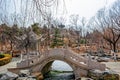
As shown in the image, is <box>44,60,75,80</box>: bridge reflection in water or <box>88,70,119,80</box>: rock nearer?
<box>88,70,119,80</box>: rock

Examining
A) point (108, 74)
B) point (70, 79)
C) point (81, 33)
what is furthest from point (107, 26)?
point (108, 74)

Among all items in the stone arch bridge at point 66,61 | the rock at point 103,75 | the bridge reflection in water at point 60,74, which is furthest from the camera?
the bridge reflection in water at point 60,74

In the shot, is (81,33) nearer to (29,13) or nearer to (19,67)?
(19,67)

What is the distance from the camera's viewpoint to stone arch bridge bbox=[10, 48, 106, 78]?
13797 mm

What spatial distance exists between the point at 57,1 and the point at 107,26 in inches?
1113

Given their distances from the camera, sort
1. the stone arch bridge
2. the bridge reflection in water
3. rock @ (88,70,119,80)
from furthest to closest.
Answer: the bridge reflection in water, the stone arch bridge, rock @ (88,70,119,80)

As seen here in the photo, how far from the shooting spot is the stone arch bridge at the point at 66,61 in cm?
1380

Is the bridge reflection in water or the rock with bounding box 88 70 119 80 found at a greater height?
the rock with bounding box 88 70 119 80

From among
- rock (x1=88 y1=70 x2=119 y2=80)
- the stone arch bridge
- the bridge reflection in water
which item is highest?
the stone arch bridge

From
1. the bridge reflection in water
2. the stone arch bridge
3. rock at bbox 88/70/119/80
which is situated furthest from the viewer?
the bridge reflection in water

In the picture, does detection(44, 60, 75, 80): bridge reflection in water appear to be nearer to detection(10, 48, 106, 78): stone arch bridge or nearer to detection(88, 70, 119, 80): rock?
detection(10, 48, 106, 78): stone arch bridge

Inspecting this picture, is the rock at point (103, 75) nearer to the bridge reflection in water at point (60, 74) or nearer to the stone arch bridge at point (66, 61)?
the stone arch bridge at point (66, 61)

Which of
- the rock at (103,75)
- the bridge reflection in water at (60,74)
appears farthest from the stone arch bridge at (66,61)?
the bridge reflection in water at (60,74)

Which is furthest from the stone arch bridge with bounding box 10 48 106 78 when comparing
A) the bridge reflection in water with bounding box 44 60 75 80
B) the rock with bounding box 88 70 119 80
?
the bridge reflection in water with bounding box 44 60 75 80
